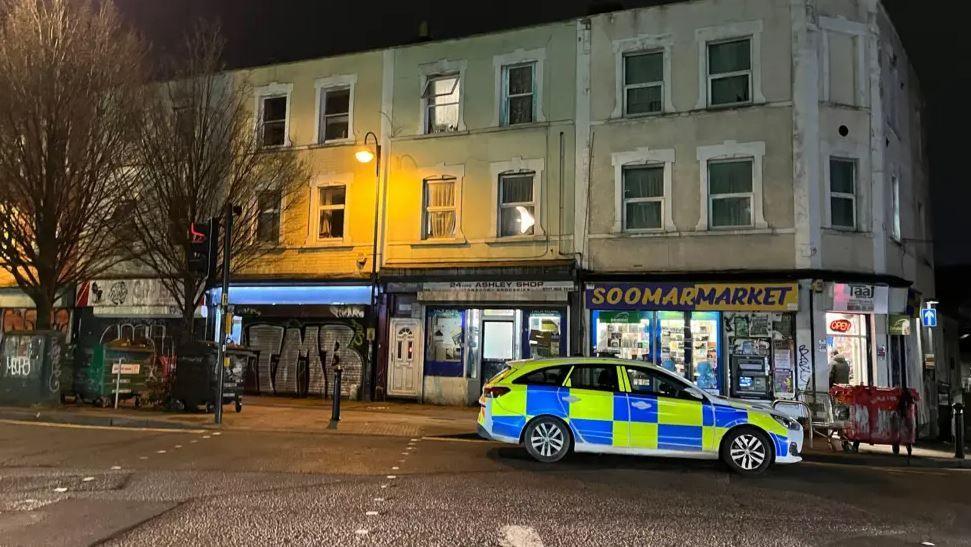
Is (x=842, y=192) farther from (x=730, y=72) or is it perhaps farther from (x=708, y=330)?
(x=708, y=330)

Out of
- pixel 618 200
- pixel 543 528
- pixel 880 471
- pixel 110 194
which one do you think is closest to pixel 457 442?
pixel 543 528

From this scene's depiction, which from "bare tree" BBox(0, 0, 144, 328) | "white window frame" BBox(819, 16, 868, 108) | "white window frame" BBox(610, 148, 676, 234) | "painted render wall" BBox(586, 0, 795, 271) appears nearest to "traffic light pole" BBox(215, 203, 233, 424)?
"bare tree" BBox(0, 0, 144, 328)

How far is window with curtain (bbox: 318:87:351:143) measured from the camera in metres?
19.1

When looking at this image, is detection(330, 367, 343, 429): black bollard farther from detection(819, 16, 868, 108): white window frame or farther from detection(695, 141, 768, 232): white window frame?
detection(819, 16, 868, 108): white window frame

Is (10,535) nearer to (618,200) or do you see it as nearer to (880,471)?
(880,471)

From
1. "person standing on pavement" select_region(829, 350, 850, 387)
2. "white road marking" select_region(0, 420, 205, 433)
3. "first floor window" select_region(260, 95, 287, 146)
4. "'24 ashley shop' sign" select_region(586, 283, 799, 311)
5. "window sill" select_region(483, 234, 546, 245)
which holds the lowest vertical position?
"white road marking" select_region(0, 420, 205, 433)

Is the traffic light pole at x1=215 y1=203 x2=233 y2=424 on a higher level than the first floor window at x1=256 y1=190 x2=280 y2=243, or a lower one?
lower

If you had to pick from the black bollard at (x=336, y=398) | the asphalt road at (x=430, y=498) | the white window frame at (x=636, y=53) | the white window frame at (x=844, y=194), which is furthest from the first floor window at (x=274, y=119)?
the white window frame at (x=844, y=194)

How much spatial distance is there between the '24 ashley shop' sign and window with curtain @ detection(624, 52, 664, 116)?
4351 mm

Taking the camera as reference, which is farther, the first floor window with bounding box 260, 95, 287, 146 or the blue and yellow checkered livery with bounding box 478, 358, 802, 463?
the first floor window with bounding box 260, 95, 287, 146

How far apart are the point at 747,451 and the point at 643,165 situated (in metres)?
8.79

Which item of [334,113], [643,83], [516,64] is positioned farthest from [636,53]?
[334,113]

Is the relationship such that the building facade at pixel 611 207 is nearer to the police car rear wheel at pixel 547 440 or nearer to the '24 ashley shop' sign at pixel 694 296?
the '24 ashley shop' sign at pixel 694 296

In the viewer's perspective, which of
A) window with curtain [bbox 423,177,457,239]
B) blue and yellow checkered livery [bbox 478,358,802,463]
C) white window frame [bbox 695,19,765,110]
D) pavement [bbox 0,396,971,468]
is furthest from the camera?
window with curtain [bbox 423,177,457,239]
